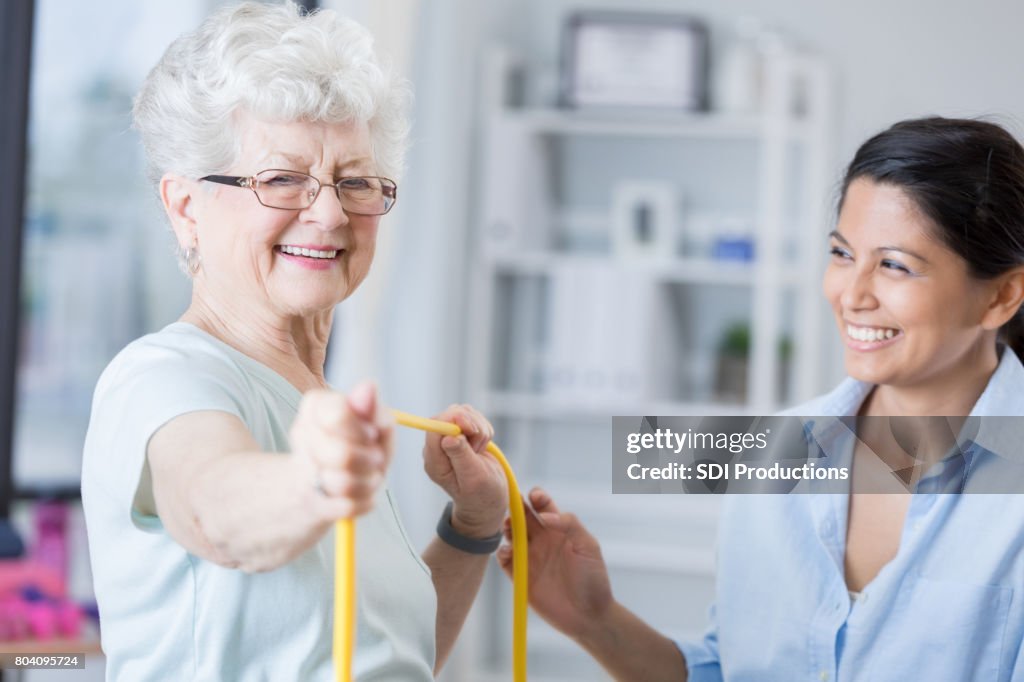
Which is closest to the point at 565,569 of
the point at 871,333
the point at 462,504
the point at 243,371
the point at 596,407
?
the point at 462,504

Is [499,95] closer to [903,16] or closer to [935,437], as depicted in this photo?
[903,16]

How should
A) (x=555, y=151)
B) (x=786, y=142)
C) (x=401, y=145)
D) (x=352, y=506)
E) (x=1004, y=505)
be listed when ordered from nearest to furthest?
(x=352, y=506)
(x=401, y=145)
(x=1004, y=505)
(x=786, y=142)
(x=555, y=151)

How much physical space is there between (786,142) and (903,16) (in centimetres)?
59

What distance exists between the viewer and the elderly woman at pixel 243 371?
94cm

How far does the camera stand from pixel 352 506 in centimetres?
78

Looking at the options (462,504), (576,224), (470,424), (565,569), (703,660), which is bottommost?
(703,660)

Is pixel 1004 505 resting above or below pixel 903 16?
below

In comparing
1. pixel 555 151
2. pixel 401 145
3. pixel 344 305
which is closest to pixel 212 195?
pixel 401 145

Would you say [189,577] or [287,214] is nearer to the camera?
[189,577]

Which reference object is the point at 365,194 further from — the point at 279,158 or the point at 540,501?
the point at 540,501

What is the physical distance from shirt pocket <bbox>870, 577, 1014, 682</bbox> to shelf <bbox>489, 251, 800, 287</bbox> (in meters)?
1.97

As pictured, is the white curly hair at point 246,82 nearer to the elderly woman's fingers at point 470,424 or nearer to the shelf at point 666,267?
the elderly woman's fingers at point 470,424

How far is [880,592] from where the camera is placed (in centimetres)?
141

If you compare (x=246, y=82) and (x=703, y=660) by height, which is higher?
(x=246, y=82)
